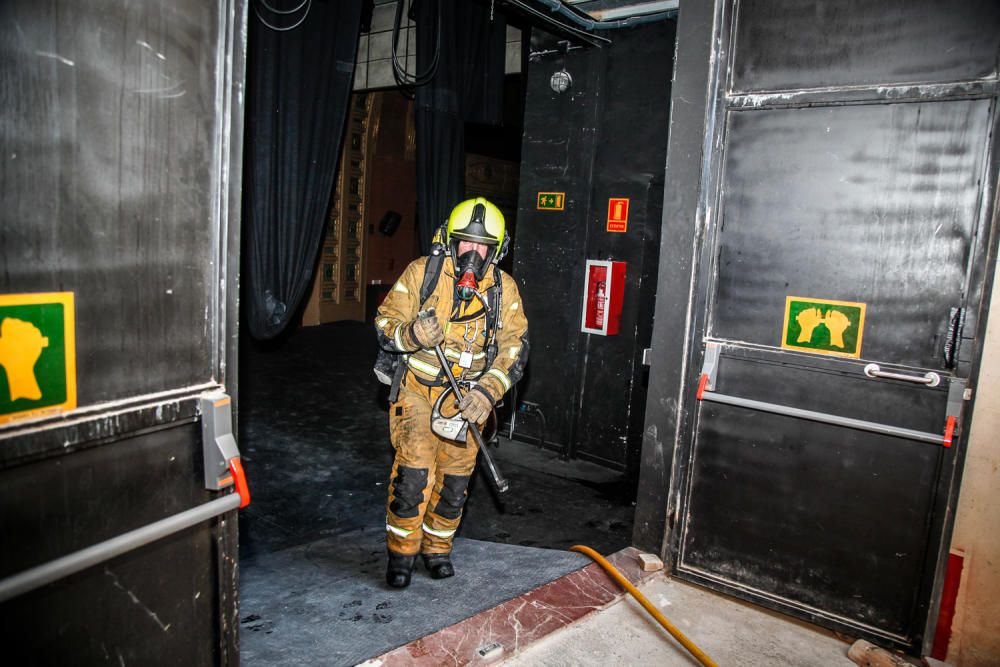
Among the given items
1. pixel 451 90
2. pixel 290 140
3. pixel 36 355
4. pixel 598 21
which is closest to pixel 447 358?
pixel 36 355

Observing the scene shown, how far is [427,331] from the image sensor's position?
9.55 feet

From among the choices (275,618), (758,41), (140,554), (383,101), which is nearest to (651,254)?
(758,41)

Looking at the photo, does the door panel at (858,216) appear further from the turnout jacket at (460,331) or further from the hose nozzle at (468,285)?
the hose nozzle at (468,285)

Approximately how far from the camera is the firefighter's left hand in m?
2.97

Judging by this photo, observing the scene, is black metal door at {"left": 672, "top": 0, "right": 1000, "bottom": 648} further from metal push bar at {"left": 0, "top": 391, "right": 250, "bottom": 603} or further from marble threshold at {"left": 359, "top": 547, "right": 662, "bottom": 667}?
metal push bar at {"left": 0, "top": 391, "right": 250, "bottom": 603}

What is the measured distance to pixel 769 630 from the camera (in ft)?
8.91

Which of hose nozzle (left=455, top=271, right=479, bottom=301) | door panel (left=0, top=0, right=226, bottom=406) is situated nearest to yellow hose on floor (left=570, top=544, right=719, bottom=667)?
hose nozzle (left=455, top=271, right=479, bottom=301)

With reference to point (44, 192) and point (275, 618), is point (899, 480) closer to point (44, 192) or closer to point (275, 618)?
point (275, 618)

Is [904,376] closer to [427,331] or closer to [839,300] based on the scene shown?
[839,300]

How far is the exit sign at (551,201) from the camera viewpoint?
214 inches

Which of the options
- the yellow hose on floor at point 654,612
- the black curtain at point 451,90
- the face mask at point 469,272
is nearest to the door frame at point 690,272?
the yellow hose on floor at point 654,612

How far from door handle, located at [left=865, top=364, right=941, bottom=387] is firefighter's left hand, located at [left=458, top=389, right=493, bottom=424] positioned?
5.19ft

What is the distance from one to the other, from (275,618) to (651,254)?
3.50 metres

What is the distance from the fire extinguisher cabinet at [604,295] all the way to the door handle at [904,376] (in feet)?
8.58
